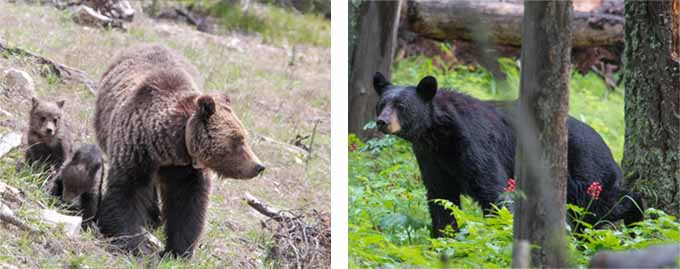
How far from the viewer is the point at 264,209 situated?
5207 millimetres

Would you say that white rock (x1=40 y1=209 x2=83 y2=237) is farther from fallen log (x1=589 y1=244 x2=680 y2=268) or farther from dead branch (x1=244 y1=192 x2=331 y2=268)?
fallen log (x1=589 y1=244 x2=680 y2=268)

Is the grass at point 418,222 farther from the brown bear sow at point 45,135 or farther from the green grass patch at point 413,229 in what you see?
the brown bear sow at point 45,135

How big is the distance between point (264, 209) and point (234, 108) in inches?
31.3

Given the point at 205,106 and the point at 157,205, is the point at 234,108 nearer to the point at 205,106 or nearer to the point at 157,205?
the point at 157,205

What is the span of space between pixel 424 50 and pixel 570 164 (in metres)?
3.26

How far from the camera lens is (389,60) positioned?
604 cm

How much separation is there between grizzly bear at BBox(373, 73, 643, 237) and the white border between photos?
0.21 metres

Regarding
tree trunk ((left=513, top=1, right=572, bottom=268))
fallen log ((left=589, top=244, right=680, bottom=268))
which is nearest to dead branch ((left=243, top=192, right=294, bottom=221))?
tree trunk ((left=513, top=1, right=572, bottom=268))

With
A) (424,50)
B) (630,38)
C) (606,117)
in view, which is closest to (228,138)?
(630,38)

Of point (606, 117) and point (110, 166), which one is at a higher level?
point (110, 166)

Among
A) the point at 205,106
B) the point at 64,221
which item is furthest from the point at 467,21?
the point at 64,221

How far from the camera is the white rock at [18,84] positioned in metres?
4.51

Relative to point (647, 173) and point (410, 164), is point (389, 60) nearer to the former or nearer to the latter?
point (410, 164)

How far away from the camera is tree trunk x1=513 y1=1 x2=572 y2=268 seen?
3197 mm
